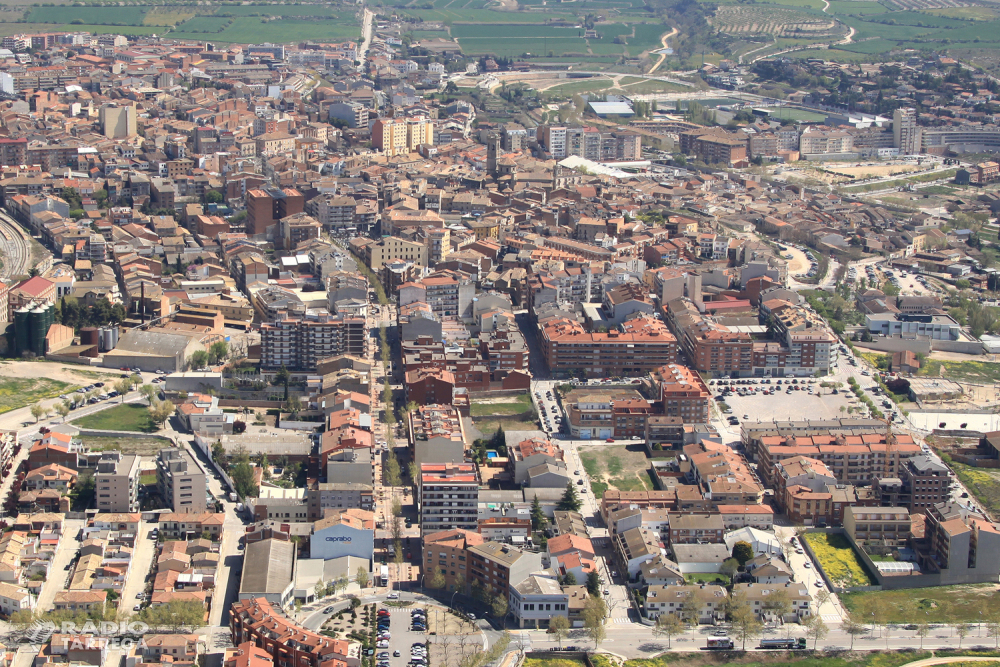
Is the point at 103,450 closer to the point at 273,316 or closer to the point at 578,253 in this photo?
the point at 273,316

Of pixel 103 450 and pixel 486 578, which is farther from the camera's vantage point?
pixel 103 450

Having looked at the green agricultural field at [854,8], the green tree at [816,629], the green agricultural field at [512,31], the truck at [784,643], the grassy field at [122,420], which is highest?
the green agricultural field at [854,8]

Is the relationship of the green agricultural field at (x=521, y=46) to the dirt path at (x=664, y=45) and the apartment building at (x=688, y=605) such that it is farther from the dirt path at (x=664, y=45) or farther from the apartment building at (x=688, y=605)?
the apartment building at (x=688, y=605)

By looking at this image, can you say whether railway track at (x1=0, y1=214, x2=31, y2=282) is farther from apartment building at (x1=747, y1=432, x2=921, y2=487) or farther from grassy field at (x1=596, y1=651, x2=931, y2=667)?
grassy field at (x1=596, y1=651, x2=931, y2=667)

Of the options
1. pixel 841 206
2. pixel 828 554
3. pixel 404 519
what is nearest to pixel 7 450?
pixel 404 519

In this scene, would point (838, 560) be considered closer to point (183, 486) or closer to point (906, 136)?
point (183, 486)

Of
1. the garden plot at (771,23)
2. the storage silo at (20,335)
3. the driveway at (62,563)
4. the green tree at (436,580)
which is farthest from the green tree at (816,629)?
the garden plot at (771,23)

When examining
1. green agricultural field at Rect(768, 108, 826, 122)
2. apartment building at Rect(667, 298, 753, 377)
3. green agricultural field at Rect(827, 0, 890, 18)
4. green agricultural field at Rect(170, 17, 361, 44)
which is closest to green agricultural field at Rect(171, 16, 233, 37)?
green agricultural field at Rect(170, 17, 361, 44)
